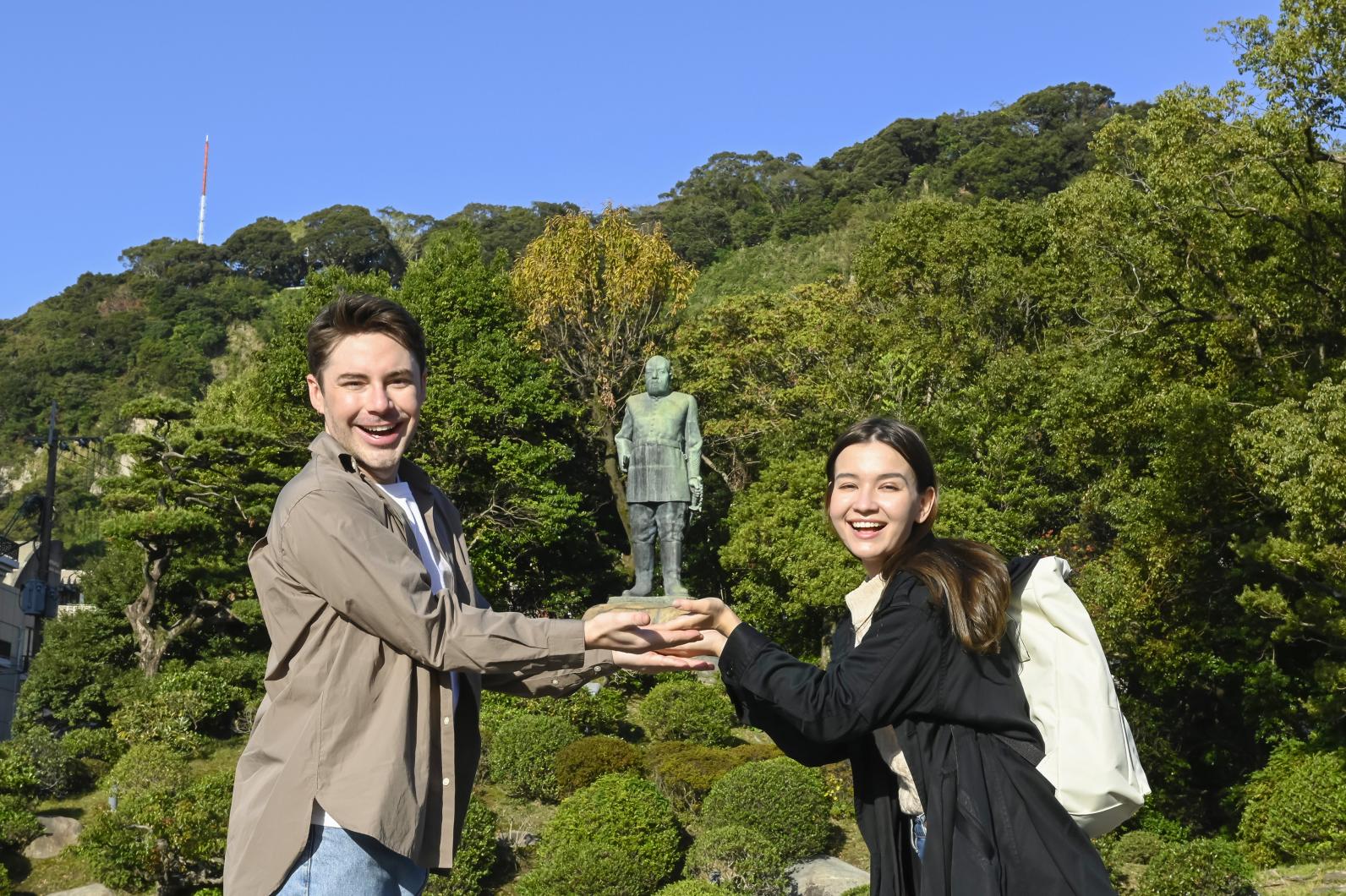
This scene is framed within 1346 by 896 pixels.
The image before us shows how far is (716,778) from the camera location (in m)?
11.8

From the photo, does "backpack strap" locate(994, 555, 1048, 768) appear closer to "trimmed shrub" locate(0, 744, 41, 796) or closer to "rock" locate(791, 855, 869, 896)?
"rock" locate(791, 855, 869, 896)

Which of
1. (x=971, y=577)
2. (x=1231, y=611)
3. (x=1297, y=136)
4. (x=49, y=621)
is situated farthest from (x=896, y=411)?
(x=971, y=577)

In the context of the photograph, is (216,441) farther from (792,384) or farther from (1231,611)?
(1231,611)

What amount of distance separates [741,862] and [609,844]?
3.41 ft

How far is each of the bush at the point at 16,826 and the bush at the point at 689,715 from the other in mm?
6545

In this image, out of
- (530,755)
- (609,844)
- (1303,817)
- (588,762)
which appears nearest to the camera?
(609,844)

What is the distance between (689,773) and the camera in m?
12.0

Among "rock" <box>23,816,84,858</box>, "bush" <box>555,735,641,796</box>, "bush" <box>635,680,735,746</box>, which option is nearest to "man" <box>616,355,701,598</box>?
"bush" <box>635,680,735,746</box>

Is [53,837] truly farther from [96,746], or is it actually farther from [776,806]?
[776,806]

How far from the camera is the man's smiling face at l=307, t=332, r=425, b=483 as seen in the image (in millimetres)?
2605

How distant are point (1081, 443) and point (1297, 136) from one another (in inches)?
209

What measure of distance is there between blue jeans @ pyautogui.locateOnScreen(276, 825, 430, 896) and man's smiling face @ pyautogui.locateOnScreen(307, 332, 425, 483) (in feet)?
2.43

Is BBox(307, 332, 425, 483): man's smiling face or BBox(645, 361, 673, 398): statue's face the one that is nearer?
BBox(307, 332, 425, 483): man's smiling face

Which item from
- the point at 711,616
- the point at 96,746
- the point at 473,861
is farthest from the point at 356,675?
the point at 96,746
